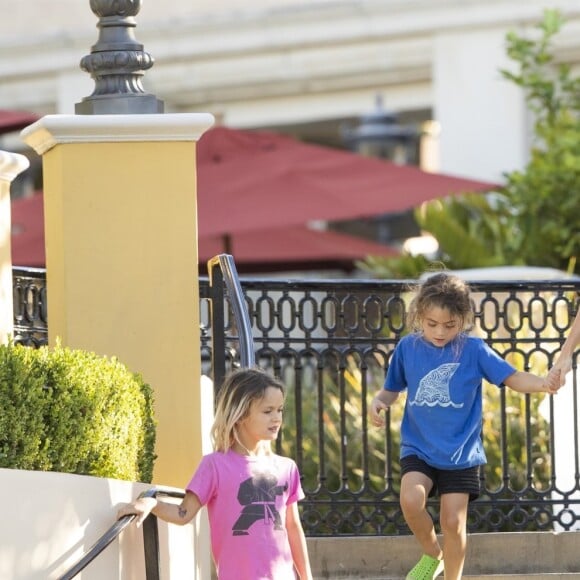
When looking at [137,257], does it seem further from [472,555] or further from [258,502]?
[472,555]

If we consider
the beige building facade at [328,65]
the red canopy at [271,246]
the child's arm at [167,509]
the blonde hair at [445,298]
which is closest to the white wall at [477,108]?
the beige building facade at [328,65]

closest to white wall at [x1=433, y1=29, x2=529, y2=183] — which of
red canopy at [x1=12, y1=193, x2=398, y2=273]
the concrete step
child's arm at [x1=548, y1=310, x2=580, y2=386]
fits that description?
red canopy at [x1=12, y1=193, x2=398, y2=273]

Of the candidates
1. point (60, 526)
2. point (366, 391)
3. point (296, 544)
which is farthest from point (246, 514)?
point (366, 391)

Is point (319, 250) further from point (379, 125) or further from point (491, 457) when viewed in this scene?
point (491, 457)

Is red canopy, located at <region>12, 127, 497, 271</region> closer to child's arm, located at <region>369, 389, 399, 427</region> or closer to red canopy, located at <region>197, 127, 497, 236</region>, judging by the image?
red canopy, located at <region>197, 127, 497, 236</region>

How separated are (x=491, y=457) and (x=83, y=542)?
3441 mm

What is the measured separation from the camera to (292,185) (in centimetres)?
1200

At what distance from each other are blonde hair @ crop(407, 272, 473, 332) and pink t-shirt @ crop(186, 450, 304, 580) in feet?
3.44

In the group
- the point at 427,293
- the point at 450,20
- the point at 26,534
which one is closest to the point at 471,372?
the point at 427,293

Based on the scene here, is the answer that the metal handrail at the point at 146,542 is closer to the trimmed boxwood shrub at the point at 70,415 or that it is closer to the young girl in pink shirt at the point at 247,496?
the young girl in pink shirt at the point at 247,496

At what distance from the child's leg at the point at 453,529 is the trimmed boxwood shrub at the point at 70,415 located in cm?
120

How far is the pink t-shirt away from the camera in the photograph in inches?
200

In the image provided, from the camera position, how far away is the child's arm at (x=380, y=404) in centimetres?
599

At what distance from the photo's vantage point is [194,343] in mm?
6188
